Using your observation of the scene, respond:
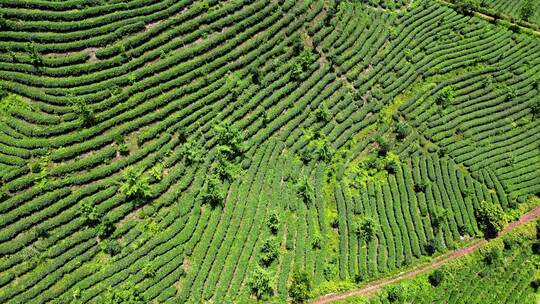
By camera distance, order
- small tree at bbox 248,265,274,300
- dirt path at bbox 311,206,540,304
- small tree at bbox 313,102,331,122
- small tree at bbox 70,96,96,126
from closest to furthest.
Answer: small tree at bbox 248,265,274,300, small tree at bbox 70,96,96,126, dirt path at bbox 311,206,540,304, small tree at bbox 313,102,331,122

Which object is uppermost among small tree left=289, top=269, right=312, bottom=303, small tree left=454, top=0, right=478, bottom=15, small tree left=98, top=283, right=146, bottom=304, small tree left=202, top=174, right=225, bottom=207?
small tree left=454, top=0, right=478, bottom=15

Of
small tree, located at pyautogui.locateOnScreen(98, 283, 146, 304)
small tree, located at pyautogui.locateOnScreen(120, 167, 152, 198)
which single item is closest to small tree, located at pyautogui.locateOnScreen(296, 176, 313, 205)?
small tree, located at pyautogui.locateOnScreen(120, 167, 152, 198)

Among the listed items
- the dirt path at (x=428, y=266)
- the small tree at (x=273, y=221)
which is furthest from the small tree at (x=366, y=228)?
the small tree at (x=273, y=221)

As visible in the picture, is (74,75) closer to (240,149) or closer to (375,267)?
(240,149)

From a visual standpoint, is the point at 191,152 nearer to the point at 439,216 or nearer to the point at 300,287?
the point at 300,287

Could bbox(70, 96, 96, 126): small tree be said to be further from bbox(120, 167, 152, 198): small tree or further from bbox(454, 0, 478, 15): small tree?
bbox(454, 0, 478, 15): small tree

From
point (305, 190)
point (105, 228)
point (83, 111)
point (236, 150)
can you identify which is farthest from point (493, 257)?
point (83, 111)
